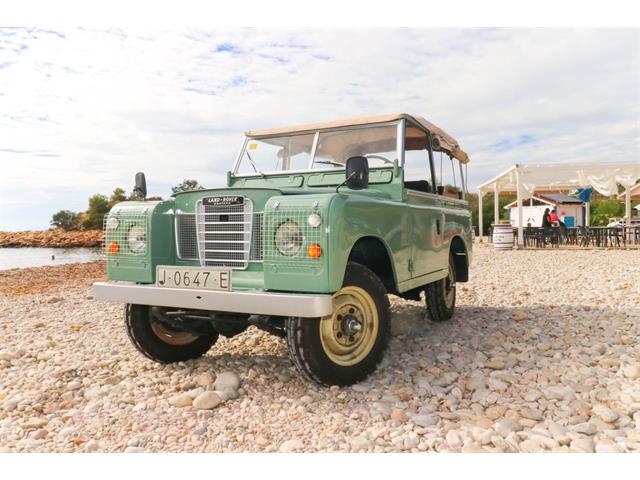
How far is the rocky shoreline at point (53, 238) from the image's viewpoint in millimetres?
53509

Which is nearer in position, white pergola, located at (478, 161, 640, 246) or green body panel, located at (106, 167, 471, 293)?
green body panel, located at (106, 167, 471, 293)

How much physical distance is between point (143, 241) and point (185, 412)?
1.47 meters

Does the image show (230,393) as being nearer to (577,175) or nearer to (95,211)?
(577,175)

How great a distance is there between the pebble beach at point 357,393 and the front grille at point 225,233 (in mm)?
902

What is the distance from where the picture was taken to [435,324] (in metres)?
5.86

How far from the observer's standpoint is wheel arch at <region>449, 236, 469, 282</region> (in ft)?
20.5

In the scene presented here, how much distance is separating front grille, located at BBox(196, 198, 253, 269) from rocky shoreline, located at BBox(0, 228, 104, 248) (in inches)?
1981

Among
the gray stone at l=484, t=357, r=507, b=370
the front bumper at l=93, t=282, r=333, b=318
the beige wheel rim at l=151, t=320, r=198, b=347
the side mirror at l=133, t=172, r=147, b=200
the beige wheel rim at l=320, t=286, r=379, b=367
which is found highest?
the side mirror at l=133, t=172, r=147, b=200

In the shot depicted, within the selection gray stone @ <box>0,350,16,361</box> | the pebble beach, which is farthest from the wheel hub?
gray stone @ <box>0,350,16,361</box>

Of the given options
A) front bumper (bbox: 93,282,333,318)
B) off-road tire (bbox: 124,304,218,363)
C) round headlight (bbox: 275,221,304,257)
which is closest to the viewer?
front bumper (bbox: 93,282,333,318)

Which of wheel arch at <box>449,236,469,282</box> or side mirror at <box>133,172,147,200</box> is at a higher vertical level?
side mirror at <box>133,172,147,200</box>

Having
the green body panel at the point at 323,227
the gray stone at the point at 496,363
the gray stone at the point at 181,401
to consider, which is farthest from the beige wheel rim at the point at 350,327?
the gray stone at the point at 496,363

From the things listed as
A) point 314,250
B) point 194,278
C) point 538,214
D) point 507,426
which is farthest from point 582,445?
point 538,214

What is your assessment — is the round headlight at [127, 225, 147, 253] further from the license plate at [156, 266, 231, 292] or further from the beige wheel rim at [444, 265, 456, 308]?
the beige wheel rim at [444, 265, 456, 308]
